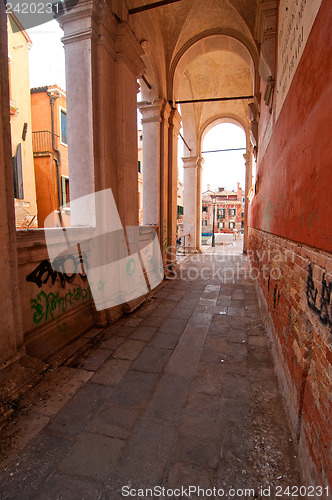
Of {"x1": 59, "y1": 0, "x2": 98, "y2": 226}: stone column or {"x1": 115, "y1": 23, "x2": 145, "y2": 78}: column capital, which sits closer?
{"x1": 59, "y1": 0, "x2": 98, "y2": 226}: stone column

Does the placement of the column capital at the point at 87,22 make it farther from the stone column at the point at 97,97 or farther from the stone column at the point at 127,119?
the stone column at the point at 127,119

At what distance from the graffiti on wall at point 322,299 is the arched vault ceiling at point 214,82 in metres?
9.65

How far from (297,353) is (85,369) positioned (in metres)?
2.03

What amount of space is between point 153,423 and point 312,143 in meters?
2.24

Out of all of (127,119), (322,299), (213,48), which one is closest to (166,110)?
(213,48)

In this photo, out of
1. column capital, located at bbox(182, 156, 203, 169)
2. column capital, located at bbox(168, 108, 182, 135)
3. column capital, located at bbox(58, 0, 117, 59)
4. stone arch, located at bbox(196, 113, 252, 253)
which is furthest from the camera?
stone arch, located at bbox(196, 113, 252, 253)

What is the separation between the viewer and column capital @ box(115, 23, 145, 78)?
3652mm

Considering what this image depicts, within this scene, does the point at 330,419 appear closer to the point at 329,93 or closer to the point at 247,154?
the point at 329,93

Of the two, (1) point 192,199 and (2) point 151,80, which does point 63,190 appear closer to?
(1) point 192,199

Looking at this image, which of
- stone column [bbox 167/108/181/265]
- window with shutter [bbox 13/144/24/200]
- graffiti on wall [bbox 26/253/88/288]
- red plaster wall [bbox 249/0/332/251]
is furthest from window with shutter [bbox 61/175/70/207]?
red plaster wall [bbox 249/0/332/251]

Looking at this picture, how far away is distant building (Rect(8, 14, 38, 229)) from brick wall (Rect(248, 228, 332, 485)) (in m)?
9.89

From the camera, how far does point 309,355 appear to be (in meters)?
1.50

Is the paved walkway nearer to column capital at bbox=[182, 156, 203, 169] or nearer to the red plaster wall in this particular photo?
the red plaster wall

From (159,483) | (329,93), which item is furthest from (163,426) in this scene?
(329,93)
